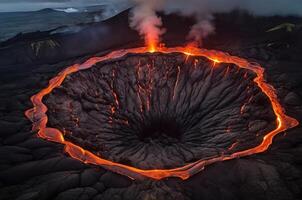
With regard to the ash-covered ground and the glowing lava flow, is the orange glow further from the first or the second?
the ash-covered ground

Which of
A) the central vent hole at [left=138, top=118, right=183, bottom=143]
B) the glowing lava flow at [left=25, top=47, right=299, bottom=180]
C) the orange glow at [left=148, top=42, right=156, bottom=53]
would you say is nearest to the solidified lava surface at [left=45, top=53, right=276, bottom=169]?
the central vent hole at [left=138, top=118, right=183, bottom=143]

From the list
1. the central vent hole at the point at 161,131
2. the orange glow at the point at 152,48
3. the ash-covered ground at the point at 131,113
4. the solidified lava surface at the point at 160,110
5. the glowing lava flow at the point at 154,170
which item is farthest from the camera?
the orange glow at the point at 152,48

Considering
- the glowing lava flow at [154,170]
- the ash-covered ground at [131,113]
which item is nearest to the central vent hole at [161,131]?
the ash-covered ground at [131,113]

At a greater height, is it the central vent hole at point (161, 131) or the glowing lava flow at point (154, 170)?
the glowing lava flow at point (154, 170)

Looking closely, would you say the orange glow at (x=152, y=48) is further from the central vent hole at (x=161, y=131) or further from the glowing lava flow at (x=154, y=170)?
the central vent hole at (x=161, y=131)

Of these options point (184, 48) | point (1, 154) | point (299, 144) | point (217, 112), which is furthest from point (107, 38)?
point (299, 144)

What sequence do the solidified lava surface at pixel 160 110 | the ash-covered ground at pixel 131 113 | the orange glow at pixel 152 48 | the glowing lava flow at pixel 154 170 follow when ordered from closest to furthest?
1. the ash-covered ground at pixel 131 113
2. the glowing lava flow at pixel 154 170
3. the solidified lava surface at pixel 160 110
4. the orange glow at pixel 152 48

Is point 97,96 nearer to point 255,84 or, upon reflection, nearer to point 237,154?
point 255,84

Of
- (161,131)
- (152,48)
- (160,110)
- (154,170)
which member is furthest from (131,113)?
(154,170)
